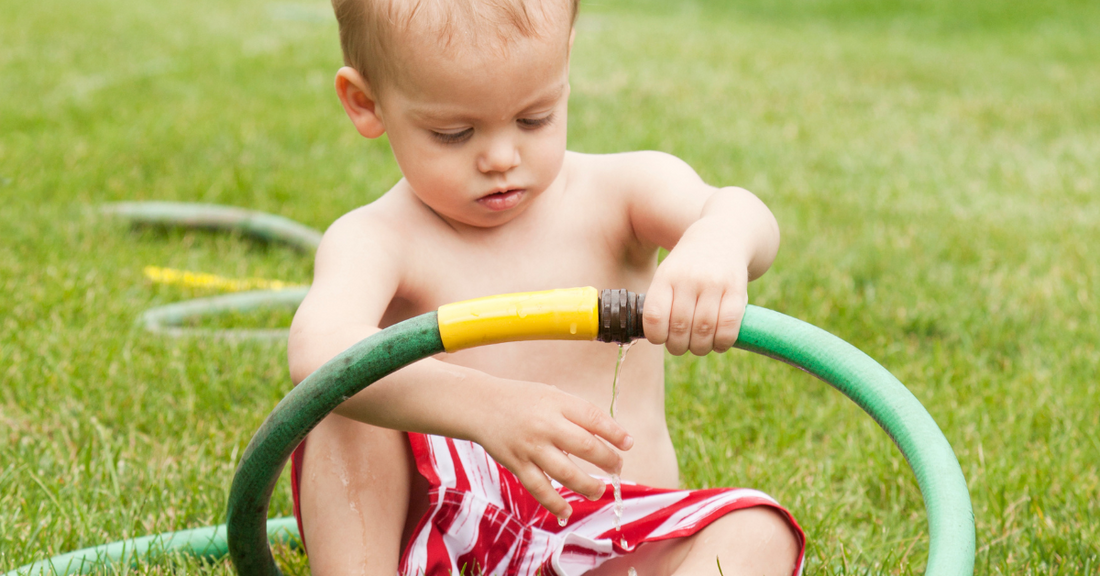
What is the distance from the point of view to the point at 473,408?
141 centimetres

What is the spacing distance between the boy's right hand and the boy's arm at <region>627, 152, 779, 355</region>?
145 mm

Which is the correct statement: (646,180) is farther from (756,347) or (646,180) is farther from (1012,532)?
(1012,532)

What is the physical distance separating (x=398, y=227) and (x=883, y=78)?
721cm

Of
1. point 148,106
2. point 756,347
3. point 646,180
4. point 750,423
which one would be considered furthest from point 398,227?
point 148,106

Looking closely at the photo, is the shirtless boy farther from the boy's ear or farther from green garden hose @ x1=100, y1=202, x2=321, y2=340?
green garden hose @ x1=100, y1=202, x2=321, y2=340

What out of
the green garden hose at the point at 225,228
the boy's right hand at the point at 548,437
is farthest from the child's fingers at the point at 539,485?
the green garden hose at the point at 225,228

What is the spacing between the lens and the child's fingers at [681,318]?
1359 millimetres

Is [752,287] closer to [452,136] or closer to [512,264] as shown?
[512,264]

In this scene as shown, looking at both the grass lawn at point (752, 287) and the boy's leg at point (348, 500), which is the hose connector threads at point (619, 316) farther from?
the grass lawn at point (752, 287)

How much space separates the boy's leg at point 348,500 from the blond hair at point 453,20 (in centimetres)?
61

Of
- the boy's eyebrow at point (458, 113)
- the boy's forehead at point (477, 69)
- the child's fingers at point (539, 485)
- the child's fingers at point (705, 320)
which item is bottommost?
the child's fingers at point (539, 485)

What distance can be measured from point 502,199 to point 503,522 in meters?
0.56

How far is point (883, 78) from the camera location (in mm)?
8172

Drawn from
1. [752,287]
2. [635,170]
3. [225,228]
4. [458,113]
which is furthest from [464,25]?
[225,228]
